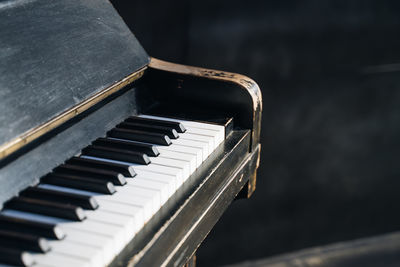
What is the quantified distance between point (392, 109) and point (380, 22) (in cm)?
50

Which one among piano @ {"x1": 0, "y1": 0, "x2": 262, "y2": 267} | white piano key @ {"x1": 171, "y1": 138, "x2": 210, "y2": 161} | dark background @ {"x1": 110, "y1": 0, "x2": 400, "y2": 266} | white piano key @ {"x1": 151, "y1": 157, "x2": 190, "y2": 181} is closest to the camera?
piano @ {"x1": 0, "y1": 0, "x2": 262, "y2": 267}

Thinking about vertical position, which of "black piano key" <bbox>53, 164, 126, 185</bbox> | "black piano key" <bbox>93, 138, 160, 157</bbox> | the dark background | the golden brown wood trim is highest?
the golden brown wood trim

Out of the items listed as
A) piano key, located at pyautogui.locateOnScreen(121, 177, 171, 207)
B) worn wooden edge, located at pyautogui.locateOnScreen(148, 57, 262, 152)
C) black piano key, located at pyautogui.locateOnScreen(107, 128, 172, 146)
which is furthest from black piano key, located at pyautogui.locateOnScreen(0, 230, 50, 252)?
worn wooden edge, located at pyautogui.locateOnScreen(148, 57, 262, 152)

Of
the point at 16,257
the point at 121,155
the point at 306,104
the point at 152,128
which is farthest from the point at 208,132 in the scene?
the point at 306,104

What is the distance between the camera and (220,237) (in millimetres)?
2762

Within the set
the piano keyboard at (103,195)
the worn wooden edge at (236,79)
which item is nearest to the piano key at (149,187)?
the piano keyboard at (103,195)

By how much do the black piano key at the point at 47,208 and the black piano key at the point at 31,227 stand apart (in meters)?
0.05

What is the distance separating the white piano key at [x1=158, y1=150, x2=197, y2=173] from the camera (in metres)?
1.10

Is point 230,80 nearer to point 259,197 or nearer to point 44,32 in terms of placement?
point 44,32

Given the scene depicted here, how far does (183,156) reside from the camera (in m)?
1.11

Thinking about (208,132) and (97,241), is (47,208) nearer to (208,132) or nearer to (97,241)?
(97,241)

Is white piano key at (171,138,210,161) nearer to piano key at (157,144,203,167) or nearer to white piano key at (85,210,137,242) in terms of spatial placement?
piano key at (157,144,203,167)

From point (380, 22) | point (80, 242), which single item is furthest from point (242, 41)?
point (80, 242)

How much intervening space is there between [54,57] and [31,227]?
0.45 m
